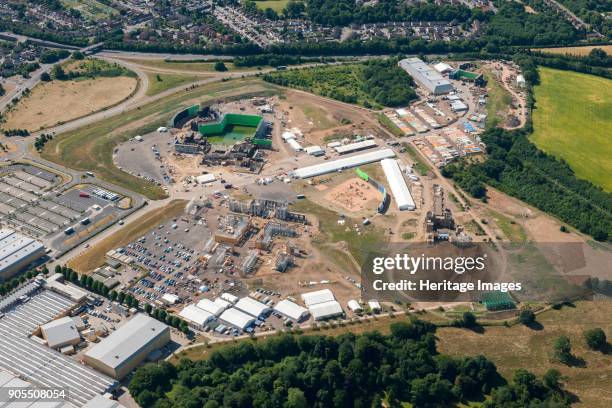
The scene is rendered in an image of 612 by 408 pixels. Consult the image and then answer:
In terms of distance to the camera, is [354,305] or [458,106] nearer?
[354,305]

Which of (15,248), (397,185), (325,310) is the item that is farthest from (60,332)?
(397,185)

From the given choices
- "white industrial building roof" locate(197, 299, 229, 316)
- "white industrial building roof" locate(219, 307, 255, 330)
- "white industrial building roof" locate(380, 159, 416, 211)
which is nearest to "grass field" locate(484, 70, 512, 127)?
"white industrial building roof" locate(380, 159, 416, 211)

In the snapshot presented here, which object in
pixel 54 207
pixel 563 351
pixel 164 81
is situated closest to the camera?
pixel 563 351

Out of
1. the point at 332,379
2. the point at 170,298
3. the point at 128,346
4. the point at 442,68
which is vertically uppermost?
the point at 442,68

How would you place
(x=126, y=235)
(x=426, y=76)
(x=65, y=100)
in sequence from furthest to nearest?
(x=426, y=76), (x=65, y=100), (x=126, y=235)

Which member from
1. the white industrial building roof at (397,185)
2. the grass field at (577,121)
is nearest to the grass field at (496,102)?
the grass field at (577,121)

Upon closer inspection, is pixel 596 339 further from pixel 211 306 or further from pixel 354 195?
pixel 211 306
